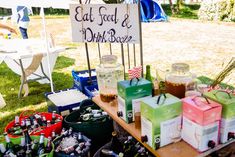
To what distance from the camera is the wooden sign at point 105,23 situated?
202cm

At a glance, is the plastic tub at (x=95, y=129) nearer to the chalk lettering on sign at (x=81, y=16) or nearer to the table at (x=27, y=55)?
the chalk lettering on sign at (x=81, y=16)

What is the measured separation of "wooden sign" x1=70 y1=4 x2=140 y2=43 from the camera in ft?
6.64

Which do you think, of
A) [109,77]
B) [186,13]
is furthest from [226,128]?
[186,13]

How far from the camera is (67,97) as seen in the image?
280 cm

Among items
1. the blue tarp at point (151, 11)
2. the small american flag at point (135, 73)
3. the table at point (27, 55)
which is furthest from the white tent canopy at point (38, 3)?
the blue tarp at point (151, 11)

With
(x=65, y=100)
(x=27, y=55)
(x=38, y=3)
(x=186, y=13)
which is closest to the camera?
(x=65, y=100)

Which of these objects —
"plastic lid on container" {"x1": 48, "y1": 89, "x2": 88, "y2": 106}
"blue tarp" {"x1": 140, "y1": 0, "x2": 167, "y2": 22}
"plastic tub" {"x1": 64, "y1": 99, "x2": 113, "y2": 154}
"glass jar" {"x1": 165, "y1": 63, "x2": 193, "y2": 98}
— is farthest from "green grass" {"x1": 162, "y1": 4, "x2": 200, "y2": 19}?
"glass jar" {"x1": 165, "y1": 63, "x2": 193, "y2": 98}

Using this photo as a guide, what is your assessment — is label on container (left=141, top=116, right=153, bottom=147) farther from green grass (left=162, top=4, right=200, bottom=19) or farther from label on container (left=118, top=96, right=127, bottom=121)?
green grass (left=162, top=4, right=200, bottom=19)

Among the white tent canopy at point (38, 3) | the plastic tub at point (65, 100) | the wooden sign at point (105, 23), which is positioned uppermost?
the white tent canopy at point (38, 3)

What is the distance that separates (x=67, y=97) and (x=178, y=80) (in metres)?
1.51

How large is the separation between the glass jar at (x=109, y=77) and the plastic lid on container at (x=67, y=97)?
0.80 metres

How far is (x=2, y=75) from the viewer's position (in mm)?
5359

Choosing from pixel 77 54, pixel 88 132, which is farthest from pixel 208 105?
pixel 77 54

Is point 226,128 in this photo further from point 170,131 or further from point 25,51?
point 25,51
